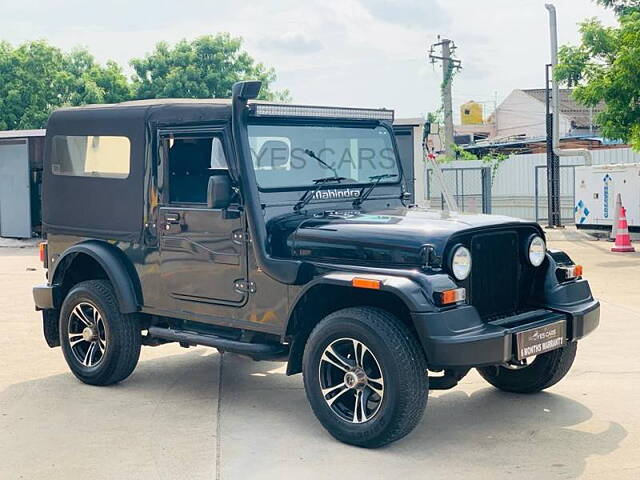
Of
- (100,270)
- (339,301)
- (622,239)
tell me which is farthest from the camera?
(622,239)

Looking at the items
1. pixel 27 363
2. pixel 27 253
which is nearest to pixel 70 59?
pixel 27 253

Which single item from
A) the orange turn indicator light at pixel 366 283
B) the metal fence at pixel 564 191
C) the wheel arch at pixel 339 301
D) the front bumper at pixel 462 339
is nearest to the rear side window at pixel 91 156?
the wheel arch at pixel 339 301

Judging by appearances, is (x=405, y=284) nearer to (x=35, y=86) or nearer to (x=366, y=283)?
(x=366, y=283)

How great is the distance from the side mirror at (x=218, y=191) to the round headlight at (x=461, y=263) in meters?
1.62

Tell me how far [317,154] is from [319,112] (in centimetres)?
31

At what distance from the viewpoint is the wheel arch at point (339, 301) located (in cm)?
548

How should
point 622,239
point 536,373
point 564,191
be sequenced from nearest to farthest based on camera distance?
point 536,373, point 622,239, point 564,191

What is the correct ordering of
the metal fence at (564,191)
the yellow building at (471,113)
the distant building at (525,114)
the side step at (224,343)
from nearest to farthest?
the side step at (224,343)
the metal fence at (564,191)
the distant building at (525,114)
the yellow building at (471,113)

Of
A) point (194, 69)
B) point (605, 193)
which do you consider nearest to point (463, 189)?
point (605, 193)

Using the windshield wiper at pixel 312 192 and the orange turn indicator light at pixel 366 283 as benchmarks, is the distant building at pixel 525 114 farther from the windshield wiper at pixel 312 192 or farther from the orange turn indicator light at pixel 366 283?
the orange turn indicator light at pixel 366 283

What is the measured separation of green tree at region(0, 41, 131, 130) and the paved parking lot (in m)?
33.6

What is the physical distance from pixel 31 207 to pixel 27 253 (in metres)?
3.46

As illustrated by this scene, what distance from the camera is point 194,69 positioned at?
139ft

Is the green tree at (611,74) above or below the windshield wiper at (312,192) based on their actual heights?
above
